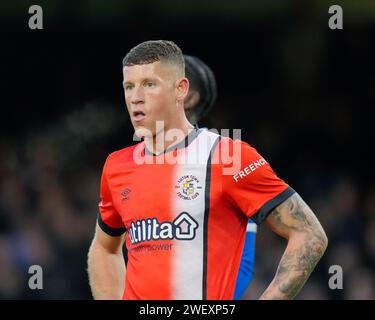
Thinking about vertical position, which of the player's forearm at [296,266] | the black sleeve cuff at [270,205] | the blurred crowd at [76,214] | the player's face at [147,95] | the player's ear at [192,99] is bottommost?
the blurred crowd at [76,214]

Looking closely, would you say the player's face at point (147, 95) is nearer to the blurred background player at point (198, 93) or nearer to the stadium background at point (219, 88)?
the blurred background player at point (198, 93)

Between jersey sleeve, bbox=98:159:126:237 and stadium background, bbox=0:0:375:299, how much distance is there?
5744mm

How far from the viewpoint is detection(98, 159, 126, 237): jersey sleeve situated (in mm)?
5469

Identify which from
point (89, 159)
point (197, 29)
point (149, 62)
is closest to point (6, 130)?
point (89, 159)

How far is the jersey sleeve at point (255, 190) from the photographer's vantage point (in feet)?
15.9

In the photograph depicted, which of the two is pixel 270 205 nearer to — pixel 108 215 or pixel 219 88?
pixel 108 215

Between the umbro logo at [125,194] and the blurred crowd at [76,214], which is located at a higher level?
the umbro logo at [125,194]

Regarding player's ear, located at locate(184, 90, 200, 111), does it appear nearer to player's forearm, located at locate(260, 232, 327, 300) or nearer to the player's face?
the player's face

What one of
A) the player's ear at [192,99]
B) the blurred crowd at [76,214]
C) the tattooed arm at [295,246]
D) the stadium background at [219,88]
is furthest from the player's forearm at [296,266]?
the stadium background at [219,88]

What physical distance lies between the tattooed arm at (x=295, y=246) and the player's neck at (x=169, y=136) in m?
0.75

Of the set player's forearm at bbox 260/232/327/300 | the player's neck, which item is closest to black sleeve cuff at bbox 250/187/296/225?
player's forearm at bbox 260/232/327/300

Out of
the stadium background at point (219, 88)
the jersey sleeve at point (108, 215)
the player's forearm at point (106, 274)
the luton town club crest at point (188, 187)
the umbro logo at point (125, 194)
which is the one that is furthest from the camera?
the stadium background at point (219, 88)

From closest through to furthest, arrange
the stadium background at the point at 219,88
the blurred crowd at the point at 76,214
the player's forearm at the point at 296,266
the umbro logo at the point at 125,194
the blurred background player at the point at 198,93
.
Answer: the player's forearm at the point at 296,266
the umbro logo at the point at 125,194
the blurred background player at the point at 198,93
the blurred crowd at the point at 76,214
the stadium background at the point at 219,88
